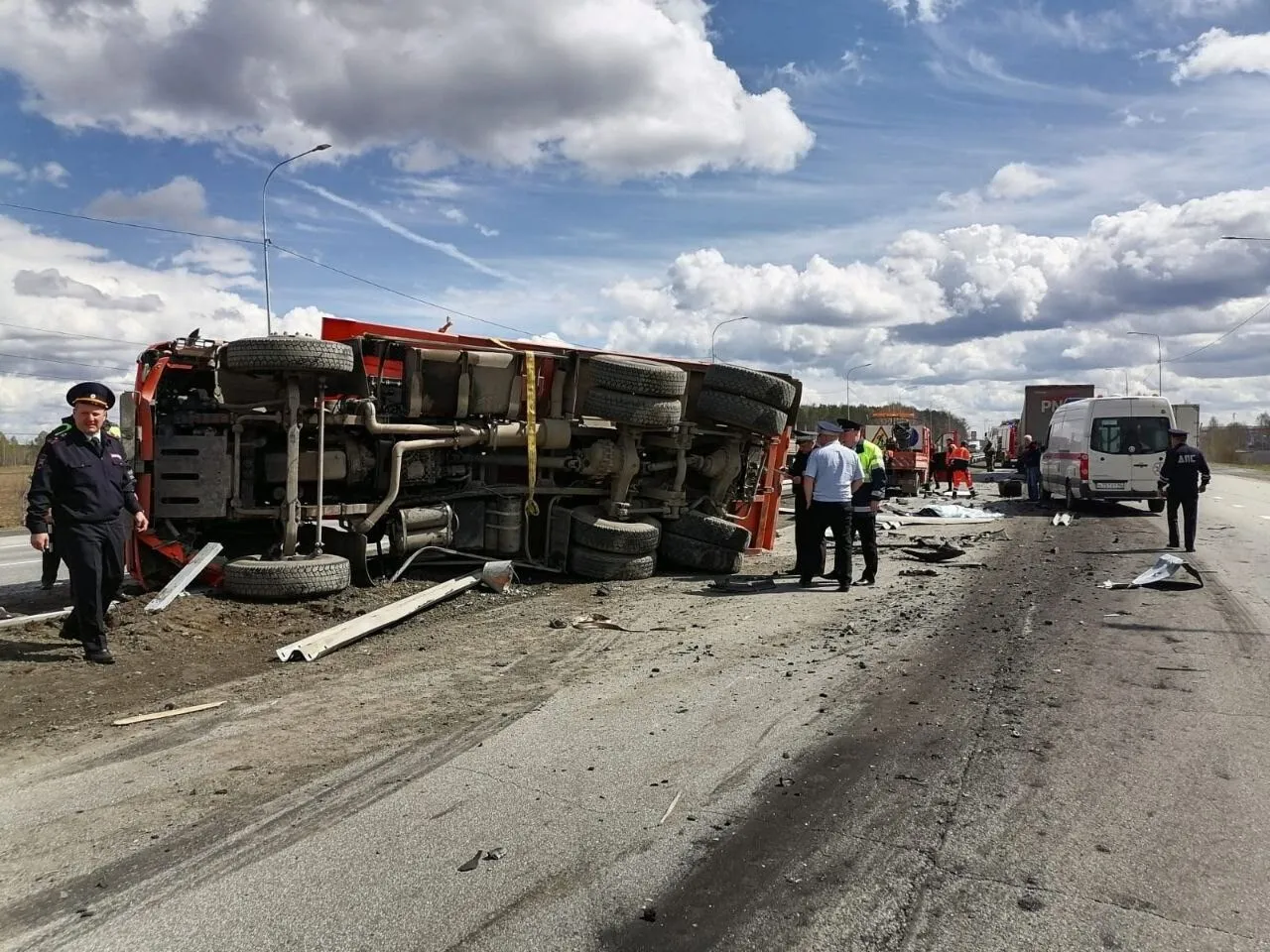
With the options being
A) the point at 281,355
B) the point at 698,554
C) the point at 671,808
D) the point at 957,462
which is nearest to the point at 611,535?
the point at 698,554

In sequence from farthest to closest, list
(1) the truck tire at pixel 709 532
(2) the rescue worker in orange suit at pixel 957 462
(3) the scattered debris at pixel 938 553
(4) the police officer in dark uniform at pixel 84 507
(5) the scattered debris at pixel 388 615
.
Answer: (2) the rescue worker in orange suit at pixel 957 462
(3) the scattered debris at pixel 938 553
(1) the truck tire at pixel 709 532
(5) the scattered debris at pixel 388 615
(4) the police officer in dark uniform at pixel 84 507

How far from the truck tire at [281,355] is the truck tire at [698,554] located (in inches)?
158

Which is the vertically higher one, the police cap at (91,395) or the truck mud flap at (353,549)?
the police cap at (91,395)

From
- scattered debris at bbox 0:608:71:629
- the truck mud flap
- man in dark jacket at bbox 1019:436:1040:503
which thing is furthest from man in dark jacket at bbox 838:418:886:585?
man in dark jacket at bbox 1019:436:1040:503

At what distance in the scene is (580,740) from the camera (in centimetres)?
452

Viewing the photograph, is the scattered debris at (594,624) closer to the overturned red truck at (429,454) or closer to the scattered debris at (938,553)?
the overturned red truck at (429,454)

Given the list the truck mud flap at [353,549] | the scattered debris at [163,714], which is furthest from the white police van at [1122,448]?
the scattered debris at [163,714]

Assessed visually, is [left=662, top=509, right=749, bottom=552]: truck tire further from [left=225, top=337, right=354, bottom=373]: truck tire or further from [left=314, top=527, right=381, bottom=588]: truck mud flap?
[left=225, top=337, right=354, bottom=373]: truck tire

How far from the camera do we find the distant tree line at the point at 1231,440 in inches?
2707

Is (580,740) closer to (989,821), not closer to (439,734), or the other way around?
(439,734)

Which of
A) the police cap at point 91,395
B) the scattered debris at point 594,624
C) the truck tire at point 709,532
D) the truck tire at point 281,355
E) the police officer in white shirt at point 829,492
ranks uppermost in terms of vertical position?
the truck tire at point 281,355

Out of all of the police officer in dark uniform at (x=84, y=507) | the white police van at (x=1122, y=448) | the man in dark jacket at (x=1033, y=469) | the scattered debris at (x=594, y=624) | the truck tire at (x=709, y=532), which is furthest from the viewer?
the man in dark jacket at (x=1033, y=469)

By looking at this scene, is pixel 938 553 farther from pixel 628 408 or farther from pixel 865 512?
pixel 628 408

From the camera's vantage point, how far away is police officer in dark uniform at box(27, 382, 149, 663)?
579 centimetres
